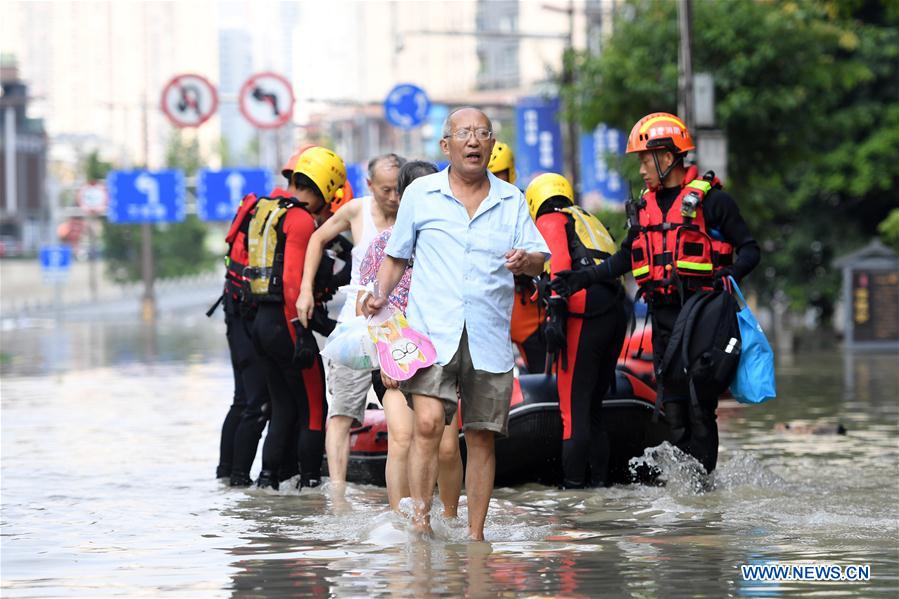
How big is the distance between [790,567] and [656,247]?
106 inches

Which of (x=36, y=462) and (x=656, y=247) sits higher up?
(x=656, y=247)

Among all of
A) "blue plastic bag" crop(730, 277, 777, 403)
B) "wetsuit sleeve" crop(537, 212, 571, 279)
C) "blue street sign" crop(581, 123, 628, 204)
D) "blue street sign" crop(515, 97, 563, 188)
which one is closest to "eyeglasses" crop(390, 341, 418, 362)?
"wetsuit sleeve" crop(537, 212, 571, 279)

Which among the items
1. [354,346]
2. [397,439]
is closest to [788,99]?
[354,346]

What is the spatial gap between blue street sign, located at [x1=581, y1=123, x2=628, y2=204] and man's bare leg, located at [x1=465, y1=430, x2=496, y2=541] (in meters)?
29.0

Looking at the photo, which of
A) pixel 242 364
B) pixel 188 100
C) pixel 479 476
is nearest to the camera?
pixel 479 476

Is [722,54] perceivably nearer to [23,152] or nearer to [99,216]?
[99,216]

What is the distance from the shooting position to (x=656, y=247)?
935 centimetres

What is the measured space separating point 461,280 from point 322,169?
2.67 m

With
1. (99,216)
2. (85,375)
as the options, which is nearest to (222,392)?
(85,375)

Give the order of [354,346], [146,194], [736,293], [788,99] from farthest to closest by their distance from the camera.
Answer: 1. [146,194]
2. [788,99]
3. [736,293]
4. [354,346]

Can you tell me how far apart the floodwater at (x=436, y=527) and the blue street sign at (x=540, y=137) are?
87.6ft

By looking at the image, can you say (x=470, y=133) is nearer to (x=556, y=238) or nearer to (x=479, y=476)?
(x=479, y=476)

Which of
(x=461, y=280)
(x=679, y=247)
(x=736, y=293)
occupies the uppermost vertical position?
(x=679, y=247)

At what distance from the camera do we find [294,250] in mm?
9898
